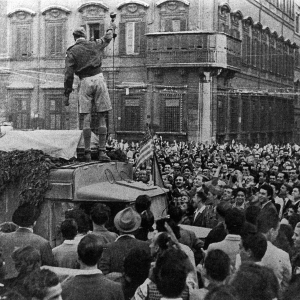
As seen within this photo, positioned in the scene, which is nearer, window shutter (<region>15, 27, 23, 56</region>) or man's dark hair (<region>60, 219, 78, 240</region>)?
man's dark hair (<region>60, 219, 78, 240</region>)

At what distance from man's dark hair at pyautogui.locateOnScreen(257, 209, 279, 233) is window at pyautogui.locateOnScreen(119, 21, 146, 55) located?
2597 cm


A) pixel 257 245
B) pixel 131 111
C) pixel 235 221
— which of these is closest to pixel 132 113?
pixel 131 111

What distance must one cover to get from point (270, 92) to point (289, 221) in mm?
33357

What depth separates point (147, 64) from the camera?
3152cm

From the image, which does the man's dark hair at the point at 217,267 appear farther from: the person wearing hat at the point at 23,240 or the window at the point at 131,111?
the window at the point at 131,111

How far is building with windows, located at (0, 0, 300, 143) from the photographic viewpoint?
3095 centimetres

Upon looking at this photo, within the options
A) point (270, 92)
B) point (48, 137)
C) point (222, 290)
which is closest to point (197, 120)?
point (270, 92)

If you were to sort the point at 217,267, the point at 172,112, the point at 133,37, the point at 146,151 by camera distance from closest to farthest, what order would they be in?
the point at 217,267 → the point at 146,151 → the point at 172,112 → the point at 133,37

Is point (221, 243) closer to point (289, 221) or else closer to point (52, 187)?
point (289, 221)

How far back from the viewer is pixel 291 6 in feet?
149

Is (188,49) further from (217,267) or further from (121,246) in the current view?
(217,267)

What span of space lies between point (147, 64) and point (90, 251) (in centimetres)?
2689

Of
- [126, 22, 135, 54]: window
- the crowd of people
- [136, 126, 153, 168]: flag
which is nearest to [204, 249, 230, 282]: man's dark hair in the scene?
the crowd of people

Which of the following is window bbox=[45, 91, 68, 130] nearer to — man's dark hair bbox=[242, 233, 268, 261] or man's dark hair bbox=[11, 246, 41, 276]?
man's dark hair bbox=[242, 233, 268, 261]
